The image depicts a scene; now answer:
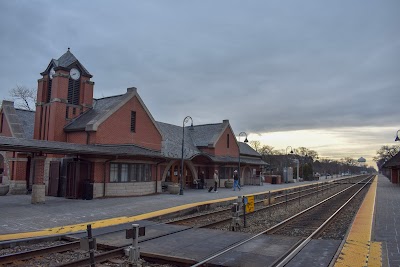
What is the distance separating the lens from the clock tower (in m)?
23.7

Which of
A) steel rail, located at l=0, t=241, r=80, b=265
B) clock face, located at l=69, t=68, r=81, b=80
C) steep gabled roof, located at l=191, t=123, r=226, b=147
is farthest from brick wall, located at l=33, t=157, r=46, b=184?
steep gabled roof, located at l=191, t=123, r=226, b=147

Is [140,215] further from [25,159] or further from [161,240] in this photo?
[25,159]

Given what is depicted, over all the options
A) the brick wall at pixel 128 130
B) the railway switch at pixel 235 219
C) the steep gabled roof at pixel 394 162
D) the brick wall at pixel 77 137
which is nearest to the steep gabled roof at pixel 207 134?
the brick wall at pixel 128 130

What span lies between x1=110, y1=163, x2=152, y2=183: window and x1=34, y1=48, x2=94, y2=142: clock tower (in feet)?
16.4

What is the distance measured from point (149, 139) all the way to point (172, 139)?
8347mm

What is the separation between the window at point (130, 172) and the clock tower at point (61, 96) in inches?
197

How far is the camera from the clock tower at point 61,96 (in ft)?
77.7

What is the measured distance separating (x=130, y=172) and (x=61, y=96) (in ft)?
24.0

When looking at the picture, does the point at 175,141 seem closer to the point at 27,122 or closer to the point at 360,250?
the point at 27,122

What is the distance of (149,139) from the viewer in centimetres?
2695

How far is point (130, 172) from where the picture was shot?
22.8 metres

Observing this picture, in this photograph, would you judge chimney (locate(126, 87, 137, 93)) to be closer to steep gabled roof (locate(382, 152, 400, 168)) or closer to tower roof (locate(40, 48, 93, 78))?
tower roof (locate(40, 48, 93, 78))

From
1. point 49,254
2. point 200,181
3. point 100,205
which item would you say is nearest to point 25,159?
point 100,205

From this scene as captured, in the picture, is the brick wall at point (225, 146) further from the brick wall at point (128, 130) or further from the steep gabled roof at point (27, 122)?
the steep gabled roof at point (27, 122)
